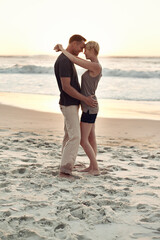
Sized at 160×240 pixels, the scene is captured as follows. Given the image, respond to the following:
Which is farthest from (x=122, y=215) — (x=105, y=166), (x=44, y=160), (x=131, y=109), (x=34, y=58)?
(x=34, y=58)

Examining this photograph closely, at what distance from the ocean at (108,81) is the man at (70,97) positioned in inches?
391

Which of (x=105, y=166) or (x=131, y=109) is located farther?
(x=131, y=109)

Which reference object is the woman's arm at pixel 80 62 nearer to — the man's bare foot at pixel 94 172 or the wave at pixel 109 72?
the man's bare foot at pixel 94 172

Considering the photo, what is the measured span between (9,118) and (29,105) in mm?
3069

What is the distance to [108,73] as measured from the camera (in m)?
31.4

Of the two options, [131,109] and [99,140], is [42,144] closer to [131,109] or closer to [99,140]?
[99,140]

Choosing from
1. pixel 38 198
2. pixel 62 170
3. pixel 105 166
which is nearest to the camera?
pixel 38 198

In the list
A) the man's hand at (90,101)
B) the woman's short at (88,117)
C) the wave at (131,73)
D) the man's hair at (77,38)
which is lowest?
the wave at (131,73)

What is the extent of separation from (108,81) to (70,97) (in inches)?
806

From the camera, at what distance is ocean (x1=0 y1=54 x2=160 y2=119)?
17.7 meters

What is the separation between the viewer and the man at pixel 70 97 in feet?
16.1

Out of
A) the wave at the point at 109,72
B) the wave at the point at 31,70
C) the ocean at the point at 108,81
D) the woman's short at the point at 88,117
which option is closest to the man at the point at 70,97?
the woman's short at the point at 88,117

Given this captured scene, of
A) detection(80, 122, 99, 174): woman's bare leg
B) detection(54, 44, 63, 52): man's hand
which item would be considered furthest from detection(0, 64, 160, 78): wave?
detection(54, 44, 63, 52): man's hand

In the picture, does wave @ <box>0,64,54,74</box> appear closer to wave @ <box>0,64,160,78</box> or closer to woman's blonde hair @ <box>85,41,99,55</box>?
wave @ <box>0,64,160,78</box>
